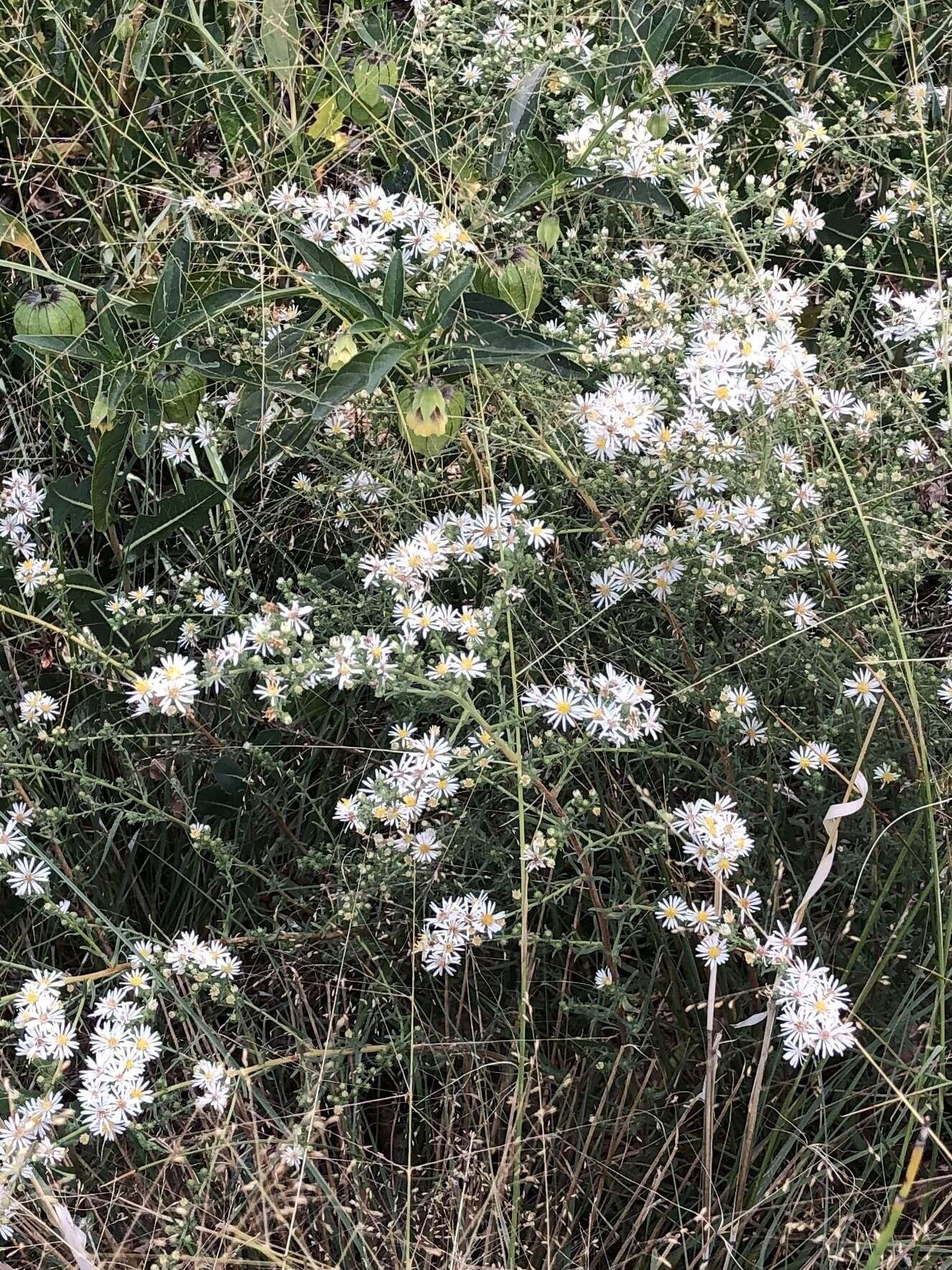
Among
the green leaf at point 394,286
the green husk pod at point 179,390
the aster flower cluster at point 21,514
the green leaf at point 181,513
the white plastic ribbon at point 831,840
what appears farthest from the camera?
the aster flower cluster at point 21,514

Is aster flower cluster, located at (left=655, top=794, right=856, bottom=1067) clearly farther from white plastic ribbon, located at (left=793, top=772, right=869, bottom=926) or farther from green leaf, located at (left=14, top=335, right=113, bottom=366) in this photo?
green leaf, located at (left=14, top=335, right=113, bottom=366)

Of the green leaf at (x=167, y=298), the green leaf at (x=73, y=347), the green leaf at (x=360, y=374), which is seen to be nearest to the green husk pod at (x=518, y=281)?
the green leaf at (x=360, y=374)

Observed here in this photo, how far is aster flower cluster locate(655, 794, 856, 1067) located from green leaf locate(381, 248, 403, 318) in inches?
24.6

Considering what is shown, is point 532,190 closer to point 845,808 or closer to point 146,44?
point 146,44

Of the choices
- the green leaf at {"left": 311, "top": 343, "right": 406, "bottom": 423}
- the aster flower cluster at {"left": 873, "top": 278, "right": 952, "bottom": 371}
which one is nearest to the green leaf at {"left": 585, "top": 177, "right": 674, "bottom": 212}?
the aster flower cluster at {"left": 873, "top": 278, "right": 952, "bottom": 371}

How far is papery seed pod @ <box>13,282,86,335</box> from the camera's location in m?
1.43

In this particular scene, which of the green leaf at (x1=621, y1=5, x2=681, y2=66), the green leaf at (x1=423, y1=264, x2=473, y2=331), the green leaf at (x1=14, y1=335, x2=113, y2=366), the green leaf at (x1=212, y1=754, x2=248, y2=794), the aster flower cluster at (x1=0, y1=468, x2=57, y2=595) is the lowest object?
the green leaf at (x1=212, y1=754, x2=248, y2=794)

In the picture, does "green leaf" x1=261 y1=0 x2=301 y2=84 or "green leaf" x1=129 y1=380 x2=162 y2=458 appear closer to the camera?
"green leaf" x1=129 y1=380 x2=162 y2=458

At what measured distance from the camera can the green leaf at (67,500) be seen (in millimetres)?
1596

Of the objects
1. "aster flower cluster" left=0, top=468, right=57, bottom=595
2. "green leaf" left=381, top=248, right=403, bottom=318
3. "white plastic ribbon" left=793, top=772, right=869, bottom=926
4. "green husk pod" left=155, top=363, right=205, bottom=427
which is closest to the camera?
"white plastic ribbon" left=793, top=772, right=869, bottom=926

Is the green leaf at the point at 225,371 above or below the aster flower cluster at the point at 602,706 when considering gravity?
above

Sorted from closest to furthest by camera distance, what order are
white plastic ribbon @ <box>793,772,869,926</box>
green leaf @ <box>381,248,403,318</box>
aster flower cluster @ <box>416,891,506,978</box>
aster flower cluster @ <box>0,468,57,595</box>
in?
white plastic ribbon @ <box>793,772,869,926</box>, green leaf @ <box>381,248,403,318</box>, aster flower cluster @ <box>416,891,506,978</box>, aster flower cluster @ <box>0,468,57,595</box>

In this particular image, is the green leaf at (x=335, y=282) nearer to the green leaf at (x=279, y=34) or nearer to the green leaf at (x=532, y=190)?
the green leaf at (x=532, y=190)

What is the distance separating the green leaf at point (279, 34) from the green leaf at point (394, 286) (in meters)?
0.58
